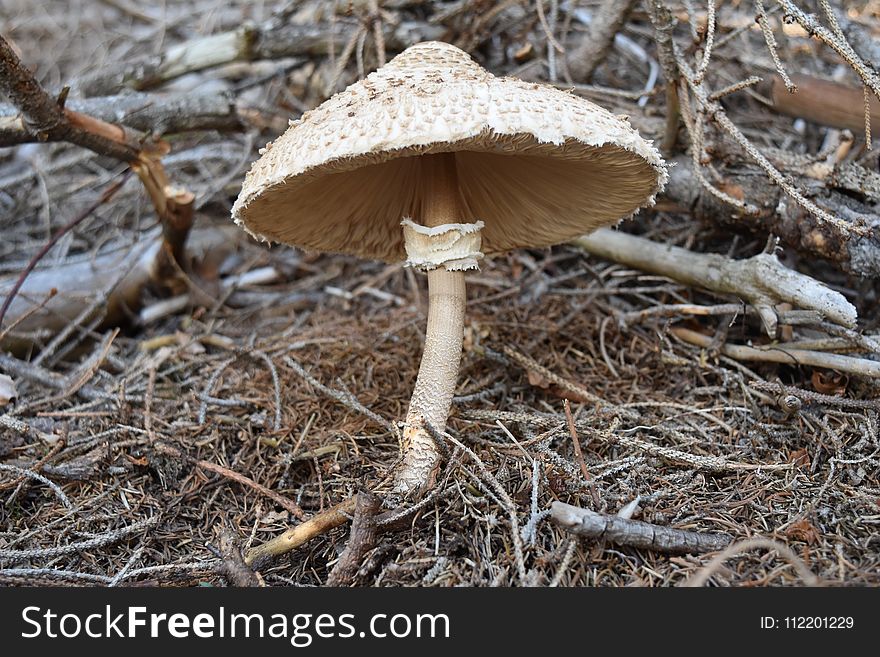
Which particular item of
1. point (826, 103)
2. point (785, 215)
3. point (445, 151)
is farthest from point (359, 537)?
point (826, 103)

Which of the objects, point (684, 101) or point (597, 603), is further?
point (684, 101)

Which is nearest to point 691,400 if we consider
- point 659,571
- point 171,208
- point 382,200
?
point 659,571

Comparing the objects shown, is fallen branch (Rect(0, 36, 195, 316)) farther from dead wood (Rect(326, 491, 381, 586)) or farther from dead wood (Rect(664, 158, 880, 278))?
dead wood (Rect(664, 158, 880, 278))

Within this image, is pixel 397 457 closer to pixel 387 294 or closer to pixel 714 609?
pixel 714 609

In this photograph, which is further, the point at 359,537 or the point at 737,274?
the point at 737,274

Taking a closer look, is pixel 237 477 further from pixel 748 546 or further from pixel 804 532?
pixel 804 532

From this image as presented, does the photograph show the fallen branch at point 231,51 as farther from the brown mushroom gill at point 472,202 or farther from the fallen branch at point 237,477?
the fallen branch at point 237,477

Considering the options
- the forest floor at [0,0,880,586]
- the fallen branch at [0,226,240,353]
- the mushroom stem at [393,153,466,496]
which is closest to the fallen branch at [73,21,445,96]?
the forest floor at [0,0,880,586]
